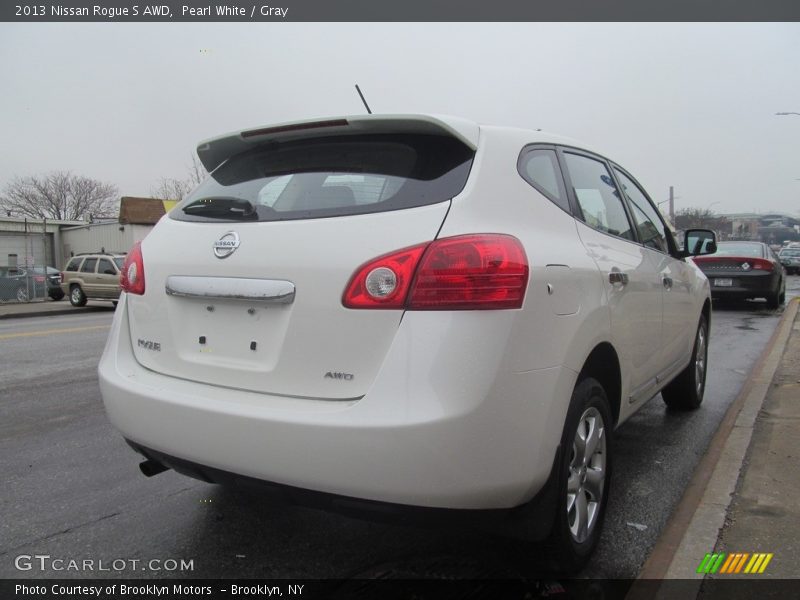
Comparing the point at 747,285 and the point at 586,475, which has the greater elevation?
the point at 586,475

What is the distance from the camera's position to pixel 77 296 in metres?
19.1

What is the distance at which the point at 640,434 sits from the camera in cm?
430

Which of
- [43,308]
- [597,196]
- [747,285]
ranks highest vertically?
[597,196]

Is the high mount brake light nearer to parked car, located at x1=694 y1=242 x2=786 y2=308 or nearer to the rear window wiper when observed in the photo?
parked car, located at x1=694 y1=242 x2=786 y2=308

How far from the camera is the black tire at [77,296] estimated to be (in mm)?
18969

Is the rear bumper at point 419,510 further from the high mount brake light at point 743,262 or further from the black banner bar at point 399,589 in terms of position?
the high mount brake light at point 743,262

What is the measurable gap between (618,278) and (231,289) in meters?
1.68

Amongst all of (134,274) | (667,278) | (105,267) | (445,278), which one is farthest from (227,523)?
(105,267)

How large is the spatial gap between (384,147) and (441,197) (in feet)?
1.27

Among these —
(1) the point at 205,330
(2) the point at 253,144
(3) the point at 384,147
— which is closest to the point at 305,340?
(1) the point at 205,330

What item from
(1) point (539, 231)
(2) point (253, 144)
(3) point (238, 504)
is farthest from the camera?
(3) point (238, 504)

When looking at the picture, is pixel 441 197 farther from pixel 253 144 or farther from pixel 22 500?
pixel 22 500

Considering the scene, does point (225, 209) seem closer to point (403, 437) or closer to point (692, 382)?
point (403, 437)

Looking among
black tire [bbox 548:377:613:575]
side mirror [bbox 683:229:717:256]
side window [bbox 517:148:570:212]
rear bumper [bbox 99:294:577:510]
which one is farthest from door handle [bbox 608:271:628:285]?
side mirror [bbox 683:229:717:256]
